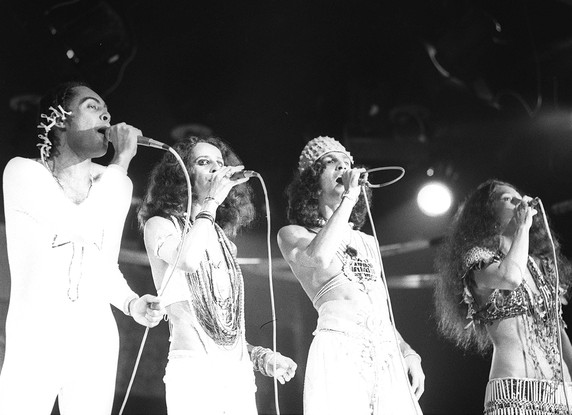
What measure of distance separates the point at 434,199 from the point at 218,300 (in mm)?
1938

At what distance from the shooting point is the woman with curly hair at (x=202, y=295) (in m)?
2.28

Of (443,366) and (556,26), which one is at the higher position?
(556,26)

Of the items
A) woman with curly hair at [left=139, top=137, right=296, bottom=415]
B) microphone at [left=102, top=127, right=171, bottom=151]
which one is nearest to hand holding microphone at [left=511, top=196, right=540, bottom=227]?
woman with curly hair at [left=139, top=137, right=296, bottom=415]

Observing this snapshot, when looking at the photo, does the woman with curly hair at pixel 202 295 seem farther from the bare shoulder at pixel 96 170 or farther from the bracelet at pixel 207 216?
the bare shoulder at pixel 96 170

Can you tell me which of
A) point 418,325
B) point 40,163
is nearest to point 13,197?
point 40,163

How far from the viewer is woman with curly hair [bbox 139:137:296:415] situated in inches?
89.9

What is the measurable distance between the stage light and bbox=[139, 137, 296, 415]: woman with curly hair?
5.38 ft

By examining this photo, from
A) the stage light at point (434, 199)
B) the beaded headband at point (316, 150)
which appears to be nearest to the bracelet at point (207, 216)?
the beaded headband at point (316, 150)

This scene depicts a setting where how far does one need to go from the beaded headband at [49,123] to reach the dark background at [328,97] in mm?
508

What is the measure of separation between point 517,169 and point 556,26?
0.77m

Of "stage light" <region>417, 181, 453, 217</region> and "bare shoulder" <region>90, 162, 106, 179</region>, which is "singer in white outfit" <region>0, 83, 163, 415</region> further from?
"stage light" <region>417, 181, 453, 217</region>

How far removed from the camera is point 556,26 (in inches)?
168

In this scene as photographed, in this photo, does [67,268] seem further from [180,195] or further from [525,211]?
[525,211]

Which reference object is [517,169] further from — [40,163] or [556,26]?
[40,163]
